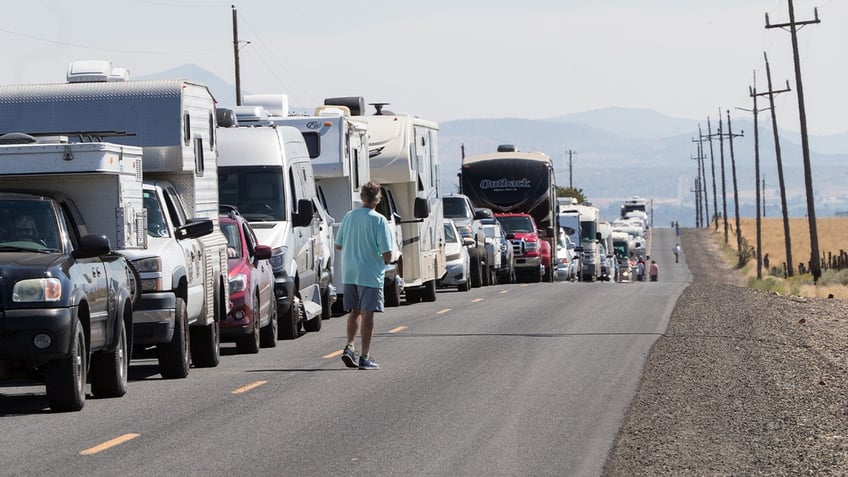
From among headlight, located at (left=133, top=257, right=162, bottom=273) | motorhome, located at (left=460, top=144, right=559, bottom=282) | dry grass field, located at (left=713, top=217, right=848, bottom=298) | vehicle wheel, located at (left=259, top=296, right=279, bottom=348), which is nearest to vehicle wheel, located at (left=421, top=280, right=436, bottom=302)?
vehicle wheel, located at (left=259, top=296, right=279, bottom=348)

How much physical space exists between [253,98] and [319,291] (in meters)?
4.42

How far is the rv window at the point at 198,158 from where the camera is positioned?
16.4 meters

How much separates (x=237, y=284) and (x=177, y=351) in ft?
9.46

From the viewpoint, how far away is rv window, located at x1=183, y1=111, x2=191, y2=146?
15789 mm

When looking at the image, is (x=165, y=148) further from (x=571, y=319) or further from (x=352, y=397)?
(x=571, y=319)

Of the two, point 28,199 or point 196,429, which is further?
point 28,199

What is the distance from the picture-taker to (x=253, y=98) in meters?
25.2

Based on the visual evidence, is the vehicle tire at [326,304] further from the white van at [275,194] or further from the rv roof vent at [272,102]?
the rv roof vent at [272,102]

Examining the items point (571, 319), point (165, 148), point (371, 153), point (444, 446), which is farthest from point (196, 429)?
point (371, 153)

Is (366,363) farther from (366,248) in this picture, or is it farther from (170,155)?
(170,155)

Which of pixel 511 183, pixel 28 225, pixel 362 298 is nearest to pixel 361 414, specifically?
pixel 28 225

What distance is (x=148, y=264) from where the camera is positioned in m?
14.1

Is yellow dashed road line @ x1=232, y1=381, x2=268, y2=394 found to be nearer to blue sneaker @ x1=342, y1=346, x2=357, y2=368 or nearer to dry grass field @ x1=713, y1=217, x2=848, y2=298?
blue sneaker @ x1=342, y1=346, x2=357, y2=368

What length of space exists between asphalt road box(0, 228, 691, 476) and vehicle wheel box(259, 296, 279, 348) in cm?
16
